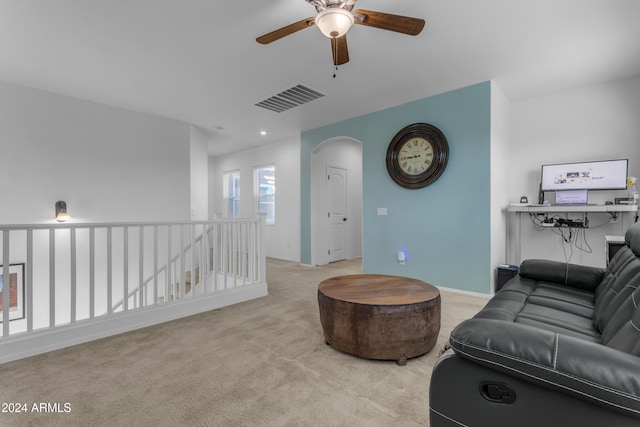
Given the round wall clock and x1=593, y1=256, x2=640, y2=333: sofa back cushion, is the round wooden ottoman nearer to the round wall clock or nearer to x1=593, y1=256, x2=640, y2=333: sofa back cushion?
x1=593, y1=256, x2=640, y2=333: sofa back cushion

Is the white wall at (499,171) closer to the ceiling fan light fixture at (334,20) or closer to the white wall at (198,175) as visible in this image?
the ceiling fan light fixture at (334,20)

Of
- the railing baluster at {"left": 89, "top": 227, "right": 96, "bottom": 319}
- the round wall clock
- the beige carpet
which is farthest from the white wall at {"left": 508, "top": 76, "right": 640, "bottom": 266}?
the railing baluster at {"left": 89, "top": 227, "right": 96, "bottom": 319}

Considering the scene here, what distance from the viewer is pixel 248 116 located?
4871 mm

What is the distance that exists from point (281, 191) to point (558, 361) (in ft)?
19.9

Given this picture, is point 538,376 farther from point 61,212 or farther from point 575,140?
point 61,212

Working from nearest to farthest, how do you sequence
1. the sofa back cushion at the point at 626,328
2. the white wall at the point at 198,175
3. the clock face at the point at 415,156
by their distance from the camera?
1. the sofa back cushion at the point at 626,328
2. the clock face at the point at 415,156
3. the white wall at the point at 198,175

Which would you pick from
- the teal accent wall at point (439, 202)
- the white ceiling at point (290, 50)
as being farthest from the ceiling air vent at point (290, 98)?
the teal accent wall at point (439, 202)

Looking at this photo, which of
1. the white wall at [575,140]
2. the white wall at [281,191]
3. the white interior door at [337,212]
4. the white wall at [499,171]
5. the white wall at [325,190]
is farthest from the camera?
the white wall at [281,191]

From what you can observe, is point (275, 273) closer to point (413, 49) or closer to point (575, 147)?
point (413, 49)

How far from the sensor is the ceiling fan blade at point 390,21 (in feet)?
6.02

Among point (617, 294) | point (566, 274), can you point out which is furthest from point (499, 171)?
point (617, 294)

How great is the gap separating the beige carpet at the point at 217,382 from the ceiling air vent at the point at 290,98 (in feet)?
9.30

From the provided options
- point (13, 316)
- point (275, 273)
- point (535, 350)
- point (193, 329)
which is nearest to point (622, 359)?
point (535, 350)

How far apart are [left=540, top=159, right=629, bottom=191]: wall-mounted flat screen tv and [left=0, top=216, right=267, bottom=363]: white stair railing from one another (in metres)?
3.68
